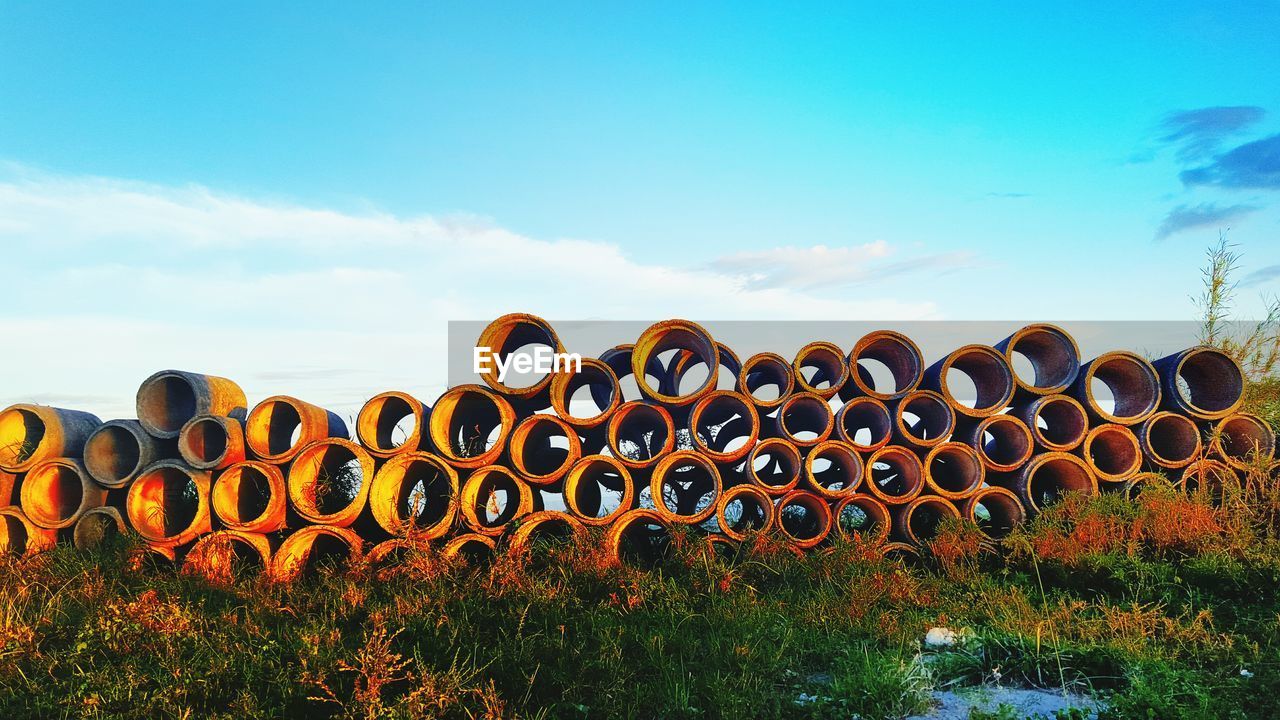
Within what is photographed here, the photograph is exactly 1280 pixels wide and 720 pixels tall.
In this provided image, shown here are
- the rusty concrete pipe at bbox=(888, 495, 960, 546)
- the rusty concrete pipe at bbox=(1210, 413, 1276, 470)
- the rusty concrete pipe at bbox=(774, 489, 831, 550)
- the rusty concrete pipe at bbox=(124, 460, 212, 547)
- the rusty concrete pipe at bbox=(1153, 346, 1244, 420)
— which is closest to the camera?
the rusty concrete pipe at bbox=(774, 489, 831, 550)

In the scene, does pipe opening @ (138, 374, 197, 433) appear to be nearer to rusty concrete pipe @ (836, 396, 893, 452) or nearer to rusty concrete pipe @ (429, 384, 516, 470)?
rusty concrete pipe @ (429, 384, 516, 470)

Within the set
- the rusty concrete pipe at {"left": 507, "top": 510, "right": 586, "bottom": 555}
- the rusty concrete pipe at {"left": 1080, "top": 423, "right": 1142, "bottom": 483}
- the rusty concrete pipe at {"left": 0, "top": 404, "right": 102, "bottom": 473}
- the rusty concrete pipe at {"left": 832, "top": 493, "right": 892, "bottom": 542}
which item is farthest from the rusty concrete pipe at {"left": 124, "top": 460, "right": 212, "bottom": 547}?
the rusty concrete pipe at {"left": 1080, "top": 423, "right": 1142, "bottom": 483}

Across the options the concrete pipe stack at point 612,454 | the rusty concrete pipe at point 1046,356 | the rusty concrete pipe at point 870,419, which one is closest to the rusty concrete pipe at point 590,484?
the concrete pipe stack at point 612,454

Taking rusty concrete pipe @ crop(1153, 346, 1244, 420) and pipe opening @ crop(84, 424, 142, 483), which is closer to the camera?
pipe opening @ crop(84, 424, 142, 483)

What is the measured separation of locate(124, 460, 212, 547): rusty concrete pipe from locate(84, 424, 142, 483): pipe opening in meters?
0.18

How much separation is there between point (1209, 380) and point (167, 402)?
9.02 m

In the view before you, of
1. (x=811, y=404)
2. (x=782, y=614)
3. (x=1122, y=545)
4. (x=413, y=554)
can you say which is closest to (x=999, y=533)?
(x=1122, y=545)

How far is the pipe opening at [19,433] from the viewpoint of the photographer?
5777 millimetres

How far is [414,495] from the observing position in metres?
4.95

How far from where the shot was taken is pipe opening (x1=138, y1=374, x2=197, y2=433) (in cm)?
554

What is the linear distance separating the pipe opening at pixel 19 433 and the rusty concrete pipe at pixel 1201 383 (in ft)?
31.2

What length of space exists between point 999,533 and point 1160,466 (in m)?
1.39

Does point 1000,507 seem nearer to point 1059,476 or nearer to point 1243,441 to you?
point 1059,476

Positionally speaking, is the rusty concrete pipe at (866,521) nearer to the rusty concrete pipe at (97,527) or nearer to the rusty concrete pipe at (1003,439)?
the rusty concrete pipe at (1003,439)
